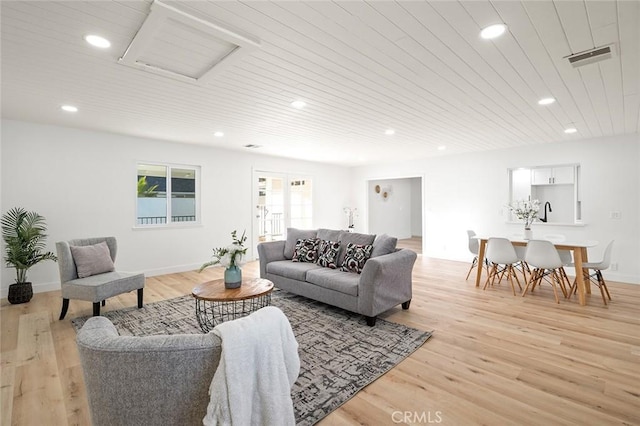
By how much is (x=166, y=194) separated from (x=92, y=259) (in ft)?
7.38

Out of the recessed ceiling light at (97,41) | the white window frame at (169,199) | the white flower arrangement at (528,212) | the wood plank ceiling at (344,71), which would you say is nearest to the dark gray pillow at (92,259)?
the white window frame at (169,199)

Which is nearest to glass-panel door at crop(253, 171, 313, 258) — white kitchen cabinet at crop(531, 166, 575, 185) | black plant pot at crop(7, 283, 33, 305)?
black plant pot at crop(7, 283, 33, 305)

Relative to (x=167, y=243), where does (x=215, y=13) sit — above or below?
above

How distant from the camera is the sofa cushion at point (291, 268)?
154 inches

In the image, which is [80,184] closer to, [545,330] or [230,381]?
[230,381]

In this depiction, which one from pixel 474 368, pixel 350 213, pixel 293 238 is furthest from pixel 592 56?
pixel 350 213

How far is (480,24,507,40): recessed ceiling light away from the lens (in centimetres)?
201

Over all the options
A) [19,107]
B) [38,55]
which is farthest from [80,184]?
[38,55]

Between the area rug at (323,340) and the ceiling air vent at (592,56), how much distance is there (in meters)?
2.61

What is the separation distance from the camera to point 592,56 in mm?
2365

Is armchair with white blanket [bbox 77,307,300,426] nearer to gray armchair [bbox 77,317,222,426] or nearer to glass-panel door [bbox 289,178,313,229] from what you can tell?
gray armchair [bbox 77,317,222,426]

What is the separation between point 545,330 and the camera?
10.2ft

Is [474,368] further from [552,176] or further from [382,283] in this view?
[552,176]

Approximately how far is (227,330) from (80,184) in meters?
4.96
